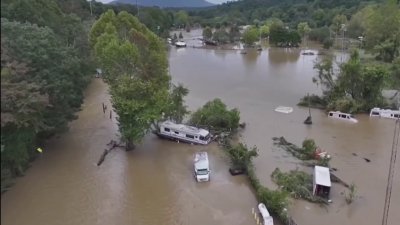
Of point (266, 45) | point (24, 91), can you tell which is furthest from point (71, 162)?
point (266, 45)

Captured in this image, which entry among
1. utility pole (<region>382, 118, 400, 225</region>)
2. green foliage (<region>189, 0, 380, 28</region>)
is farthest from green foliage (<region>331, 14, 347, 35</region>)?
utility pole (<region>382, 118, 400, 225</region>)

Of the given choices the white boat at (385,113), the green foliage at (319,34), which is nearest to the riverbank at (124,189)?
the white boat at (385,113)

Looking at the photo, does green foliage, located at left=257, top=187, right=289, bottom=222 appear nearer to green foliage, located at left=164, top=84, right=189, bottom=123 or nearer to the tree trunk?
the tree trunk

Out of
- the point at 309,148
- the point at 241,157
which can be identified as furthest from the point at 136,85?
the point at 309,148

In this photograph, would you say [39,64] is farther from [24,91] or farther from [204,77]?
[204,77]

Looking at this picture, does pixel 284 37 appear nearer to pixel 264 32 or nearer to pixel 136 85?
pixel 264 32

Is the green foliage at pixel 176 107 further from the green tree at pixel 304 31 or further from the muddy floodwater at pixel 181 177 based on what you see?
the green tree at pixel 304 31
